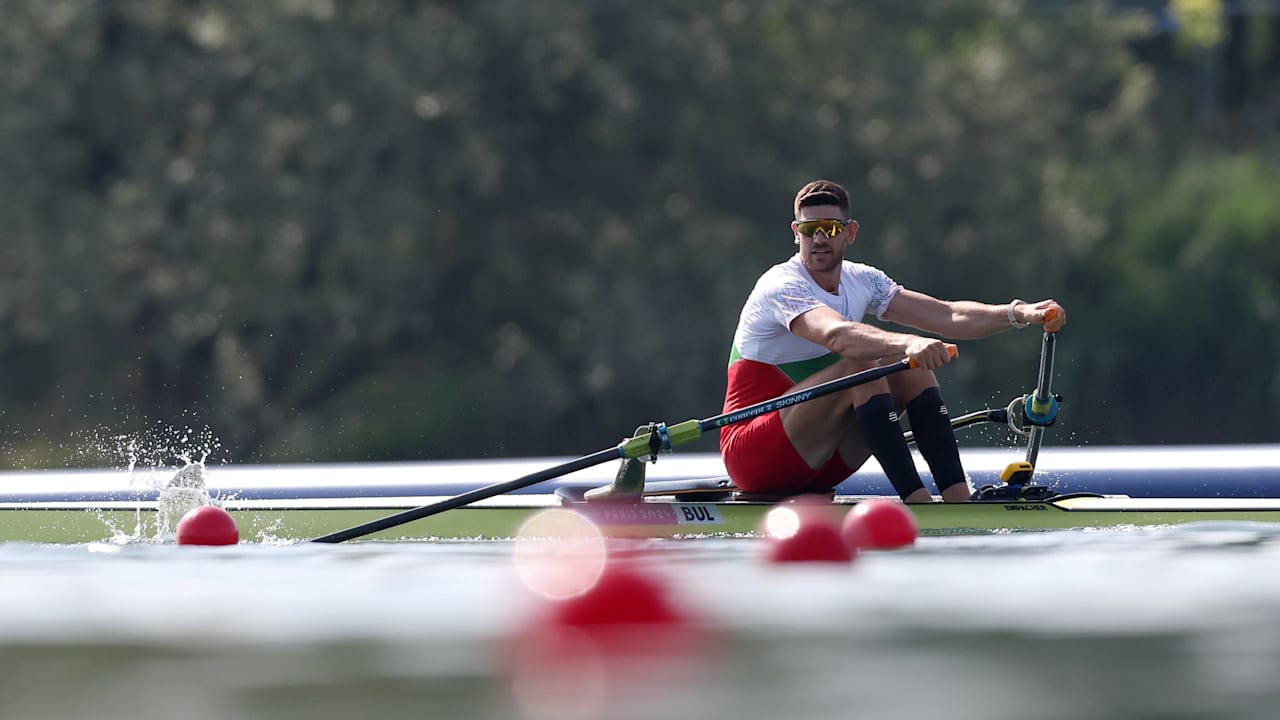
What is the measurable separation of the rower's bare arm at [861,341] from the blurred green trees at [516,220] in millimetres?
12299

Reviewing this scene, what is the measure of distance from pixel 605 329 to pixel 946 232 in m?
3.76

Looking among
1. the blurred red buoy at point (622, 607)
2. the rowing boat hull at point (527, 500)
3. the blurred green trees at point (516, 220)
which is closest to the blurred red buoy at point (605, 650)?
the blurred red buoy at point (622, 607)

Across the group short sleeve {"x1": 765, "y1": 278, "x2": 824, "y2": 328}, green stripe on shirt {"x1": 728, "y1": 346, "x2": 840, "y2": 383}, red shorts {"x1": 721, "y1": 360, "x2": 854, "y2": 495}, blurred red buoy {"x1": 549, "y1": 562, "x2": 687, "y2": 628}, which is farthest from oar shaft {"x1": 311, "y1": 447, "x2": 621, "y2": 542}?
blurred red buoy {"x1": 549, "y1": 562, "x2": 687, "y2": 628}

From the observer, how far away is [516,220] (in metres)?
20.8

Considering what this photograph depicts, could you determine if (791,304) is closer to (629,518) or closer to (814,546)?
(629,518)

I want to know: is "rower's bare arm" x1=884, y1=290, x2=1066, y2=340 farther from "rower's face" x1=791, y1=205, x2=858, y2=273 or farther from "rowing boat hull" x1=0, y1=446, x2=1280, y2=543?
"rowing boat hull" x1=0, y1=446, x2=1280, y2=543

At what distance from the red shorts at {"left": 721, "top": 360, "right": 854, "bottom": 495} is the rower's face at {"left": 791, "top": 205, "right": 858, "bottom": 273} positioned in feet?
1.43

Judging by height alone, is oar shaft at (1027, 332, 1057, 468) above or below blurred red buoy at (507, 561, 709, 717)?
above

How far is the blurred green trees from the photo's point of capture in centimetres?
1984

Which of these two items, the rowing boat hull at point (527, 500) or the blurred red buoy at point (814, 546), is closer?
the blurred red buoy at point (814, 546)

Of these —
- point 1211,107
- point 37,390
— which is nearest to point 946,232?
point 37,390

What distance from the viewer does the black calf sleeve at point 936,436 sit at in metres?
7.32

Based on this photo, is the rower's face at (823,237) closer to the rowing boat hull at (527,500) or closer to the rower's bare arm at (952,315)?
the rower's bare arm at (952,315)

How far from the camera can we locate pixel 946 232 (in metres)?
20.9
